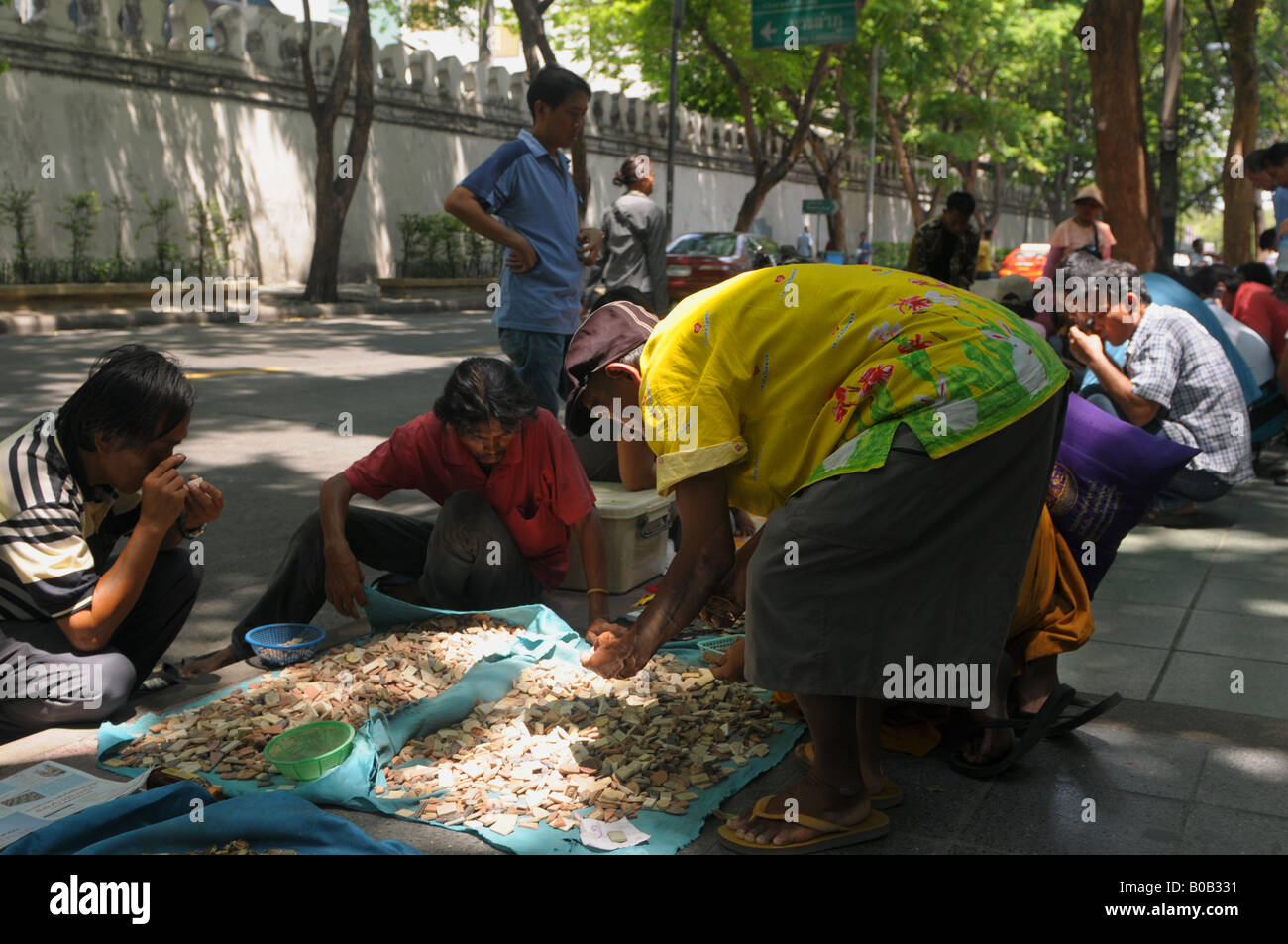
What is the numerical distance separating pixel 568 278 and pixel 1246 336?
402 cm

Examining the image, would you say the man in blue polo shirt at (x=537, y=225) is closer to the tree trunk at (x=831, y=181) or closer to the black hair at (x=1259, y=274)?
the black hair at (x=1259, y=274)

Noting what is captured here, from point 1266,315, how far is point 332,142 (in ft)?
42.4

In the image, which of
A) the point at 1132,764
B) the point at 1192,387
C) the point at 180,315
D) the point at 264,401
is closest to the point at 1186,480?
the point at 1192,387

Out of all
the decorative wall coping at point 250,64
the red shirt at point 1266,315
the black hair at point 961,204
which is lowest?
the red shirt at point 1266,315

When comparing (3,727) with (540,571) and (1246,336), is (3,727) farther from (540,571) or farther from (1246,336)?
(1246,336)

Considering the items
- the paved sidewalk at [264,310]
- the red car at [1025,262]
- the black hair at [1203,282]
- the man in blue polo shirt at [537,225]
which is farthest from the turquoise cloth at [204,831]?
the red car at [1025,262]

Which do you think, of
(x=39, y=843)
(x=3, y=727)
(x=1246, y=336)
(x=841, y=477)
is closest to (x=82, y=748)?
(x=3, y=727)

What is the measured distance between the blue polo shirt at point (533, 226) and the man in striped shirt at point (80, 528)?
1.80 metres

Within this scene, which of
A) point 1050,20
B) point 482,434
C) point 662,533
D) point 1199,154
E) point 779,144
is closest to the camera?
point 482,434

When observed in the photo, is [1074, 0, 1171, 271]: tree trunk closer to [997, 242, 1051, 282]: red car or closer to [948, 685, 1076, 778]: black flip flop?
[948, 685, 1076, 778]: black flip flop

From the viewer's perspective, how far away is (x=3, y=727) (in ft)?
10.8

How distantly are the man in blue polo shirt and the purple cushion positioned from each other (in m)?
2.12

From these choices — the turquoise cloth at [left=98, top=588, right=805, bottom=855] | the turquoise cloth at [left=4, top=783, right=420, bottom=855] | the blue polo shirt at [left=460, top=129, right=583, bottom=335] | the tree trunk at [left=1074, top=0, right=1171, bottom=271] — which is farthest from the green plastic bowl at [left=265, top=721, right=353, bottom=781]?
the tree trunk at [left=1074, top=0, right=1171, bottom=271]

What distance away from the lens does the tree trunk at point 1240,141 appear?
14398mm
